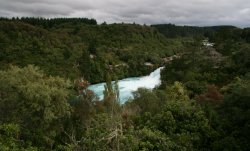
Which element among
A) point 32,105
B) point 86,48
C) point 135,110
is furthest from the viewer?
point 86,48

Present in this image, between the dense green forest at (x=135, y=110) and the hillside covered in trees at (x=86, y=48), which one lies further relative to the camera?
the hillside covered in trees at (x=86, y=48)

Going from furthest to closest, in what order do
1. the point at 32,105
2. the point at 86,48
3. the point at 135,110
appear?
the point at 86,48 → the point at 135,110 → the point at 32,105

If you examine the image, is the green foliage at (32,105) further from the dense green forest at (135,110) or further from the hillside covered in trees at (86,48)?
the hillside covered in trees at (86,48)

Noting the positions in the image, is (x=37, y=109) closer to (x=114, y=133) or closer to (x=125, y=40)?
(x=114, y=133)

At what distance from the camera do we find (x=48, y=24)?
150m

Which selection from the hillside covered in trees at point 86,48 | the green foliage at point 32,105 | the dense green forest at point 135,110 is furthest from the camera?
the hillside covered in trees at point 86,48

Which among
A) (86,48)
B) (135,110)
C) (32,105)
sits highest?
(32,105)

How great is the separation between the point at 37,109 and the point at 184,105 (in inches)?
459

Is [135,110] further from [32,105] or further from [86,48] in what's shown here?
[86,48]

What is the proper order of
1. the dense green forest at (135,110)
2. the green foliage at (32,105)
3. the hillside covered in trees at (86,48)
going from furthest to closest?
the hillside covered in trees at (86,48) < the green foliage at (32,105) < the dense green forest at (135,110)

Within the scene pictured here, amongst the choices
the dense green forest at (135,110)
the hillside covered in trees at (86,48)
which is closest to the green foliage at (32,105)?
the dense green forest at (135,110)

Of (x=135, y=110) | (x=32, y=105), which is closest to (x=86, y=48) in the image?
(x=135, y=110)

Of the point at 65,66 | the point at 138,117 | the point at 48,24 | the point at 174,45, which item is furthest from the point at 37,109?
the point at 48,24

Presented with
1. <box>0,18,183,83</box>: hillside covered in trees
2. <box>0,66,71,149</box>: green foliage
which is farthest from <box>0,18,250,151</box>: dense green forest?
<box>0,18,183,83</box>: hillside covered in trees
